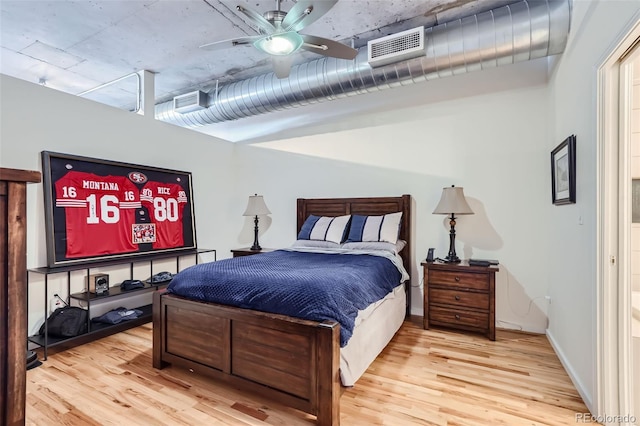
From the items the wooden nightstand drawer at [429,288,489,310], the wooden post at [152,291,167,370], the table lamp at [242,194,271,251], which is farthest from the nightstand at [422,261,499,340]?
the wooden post at [152,291,167,370]

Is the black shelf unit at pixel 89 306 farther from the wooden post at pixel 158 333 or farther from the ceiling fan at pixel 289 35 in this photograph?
the ceiling fan at pixel 289 35

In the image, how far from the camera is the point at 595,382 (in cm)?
183

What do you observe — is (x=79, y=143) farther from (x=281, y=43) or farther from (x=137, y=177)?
(x=281, y=43)

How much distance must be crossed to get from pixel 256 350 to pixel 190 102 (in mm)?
3458

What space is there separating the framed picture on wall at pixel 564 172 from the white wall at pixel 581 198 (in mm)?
67

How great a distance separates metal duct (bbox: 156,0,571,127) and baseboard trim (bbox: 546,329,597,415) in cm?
241

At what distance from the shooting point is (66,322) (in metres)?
2.77

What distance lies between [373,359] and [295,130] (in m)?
3.17

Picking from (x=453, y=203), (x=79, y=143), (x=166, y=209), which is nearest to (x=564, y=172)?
(x=453, y=203)

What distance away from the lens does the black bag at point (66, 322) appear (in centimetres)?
275

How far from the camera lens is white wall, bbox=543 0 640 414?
1.83 m

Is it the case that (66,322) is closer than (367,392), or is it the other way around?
(367,392)

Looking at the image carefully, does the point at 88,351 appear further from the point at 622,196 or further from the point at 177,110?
the point at 622,196

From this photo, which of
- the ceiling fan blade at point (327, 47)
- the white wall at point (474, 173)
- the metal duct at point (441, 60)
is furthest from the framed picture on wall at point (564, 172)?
the ceiling fan blade at point (327, 47)
